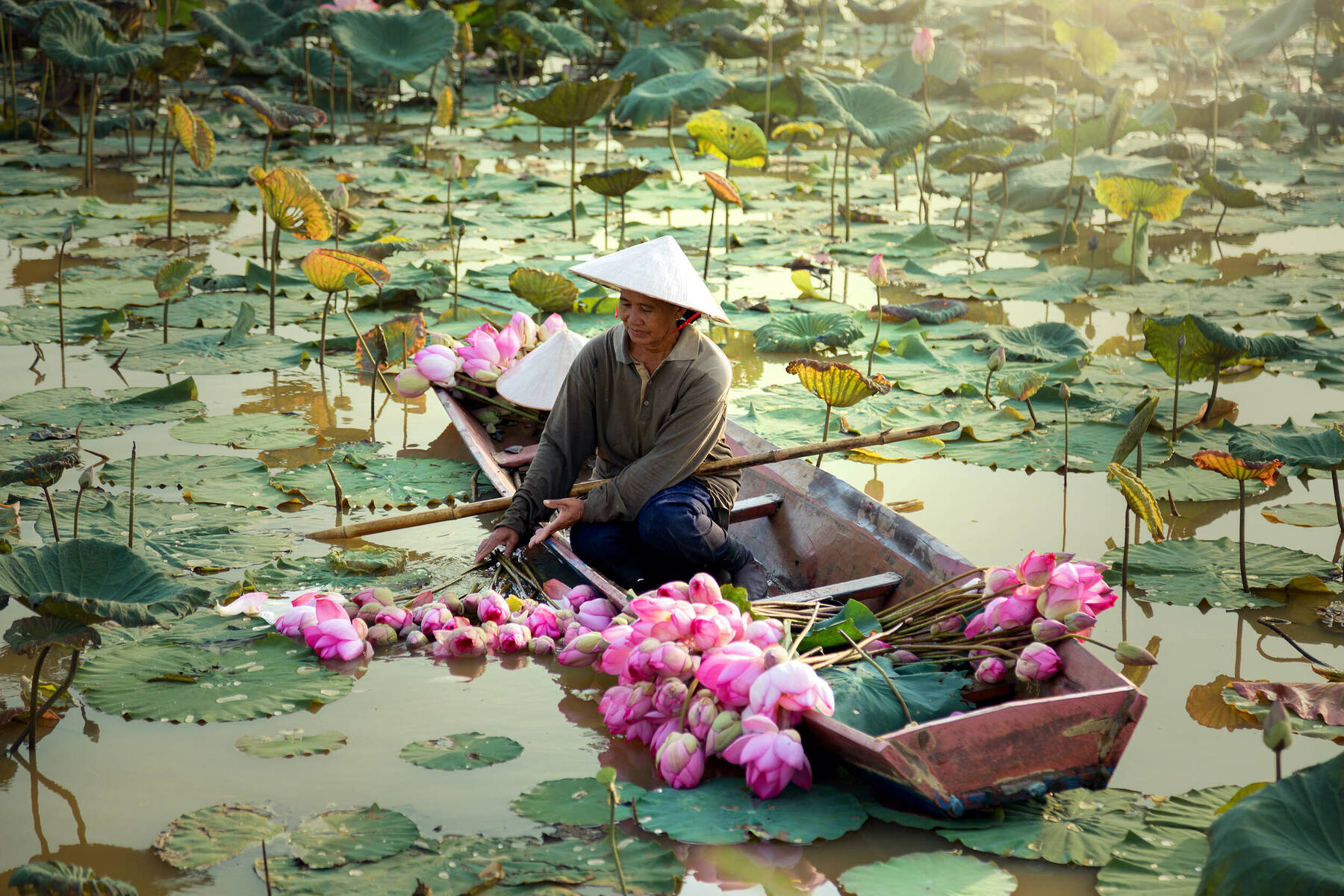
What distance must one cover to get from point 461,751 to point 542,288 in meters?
3.06

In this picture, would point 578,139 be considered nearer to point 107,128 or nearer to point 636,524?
point 107,128

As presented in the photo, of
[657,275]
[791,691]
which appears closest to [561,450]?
[657,275]

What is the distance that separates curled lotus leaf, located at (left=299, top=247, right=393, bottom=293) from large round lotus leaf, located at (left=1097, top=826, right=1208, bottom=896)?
3335 mm

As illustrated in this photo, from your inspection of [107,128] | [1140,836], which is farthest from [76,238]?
[1140,836]

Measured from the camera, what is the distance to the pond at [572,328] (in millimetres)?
2400

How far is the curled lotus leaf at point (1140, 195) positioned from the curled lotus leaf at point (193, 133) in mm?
4401

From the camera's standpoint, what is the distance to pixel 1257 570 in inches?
127

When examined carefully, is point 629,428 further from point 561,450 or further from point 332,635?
point 332,635

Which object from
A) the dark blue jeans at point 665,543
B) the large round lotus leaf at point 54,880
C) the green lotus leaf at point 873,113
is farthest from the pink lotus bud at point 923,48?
the large round lotus leaf at point 54,880

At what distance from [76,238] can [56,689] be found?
471 centimetres

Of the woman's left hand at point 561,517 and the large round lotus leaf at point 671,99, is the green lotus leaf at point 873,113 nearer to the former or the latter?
the large round lotus leaf at point 671,99

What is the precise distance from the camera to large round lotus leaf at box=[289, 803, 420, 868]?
2102 millimetres

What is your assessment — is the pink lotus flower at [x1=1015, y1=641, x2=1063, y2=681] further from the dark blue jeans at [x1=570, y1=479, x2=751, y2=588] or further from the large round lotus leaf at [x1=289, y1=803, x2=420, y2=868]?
the large round lotus leaf at [x1=289, y1=803, x2=420, y2=868]

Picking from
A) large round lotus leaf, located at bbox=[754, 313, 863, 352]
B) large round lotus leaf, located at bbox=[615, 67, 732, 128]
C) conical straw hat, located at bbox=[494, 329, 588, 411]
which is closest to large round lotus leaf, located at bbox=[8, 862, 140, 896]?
conical straw hat, located at bbox=[494, 329, 588, 411]
